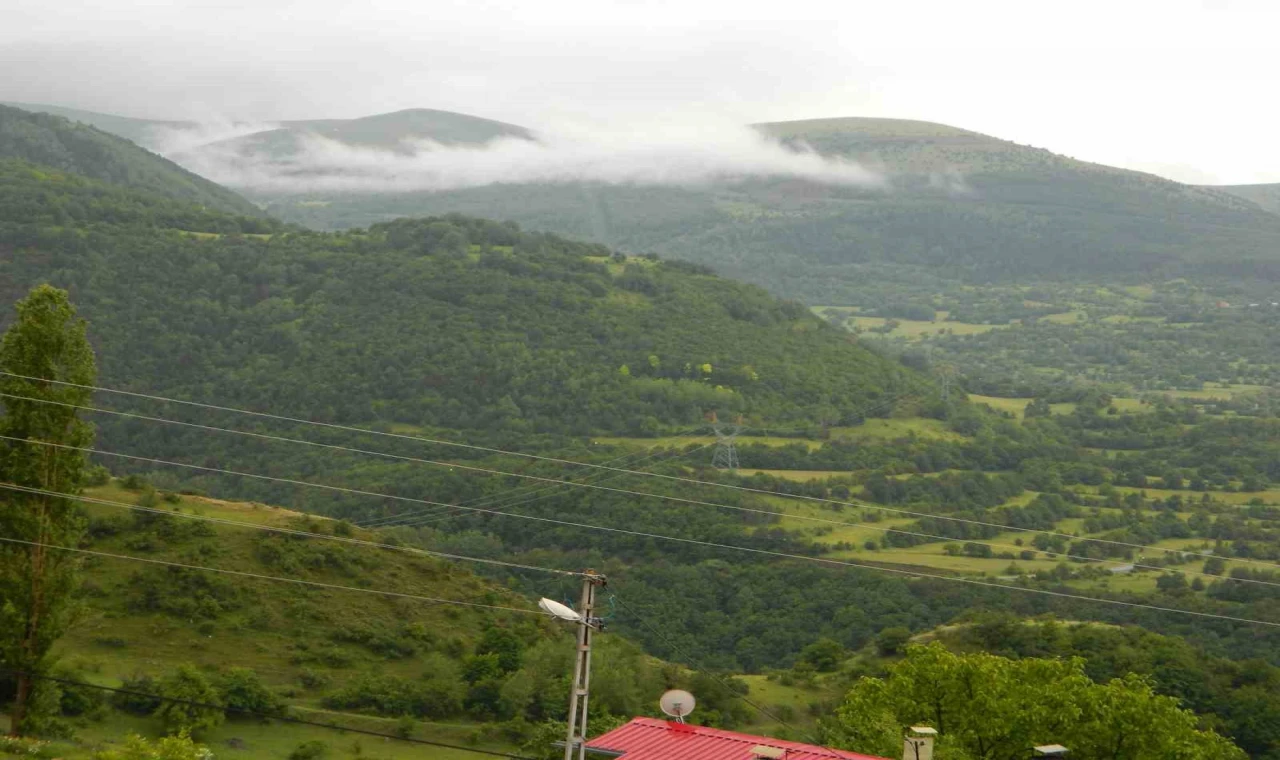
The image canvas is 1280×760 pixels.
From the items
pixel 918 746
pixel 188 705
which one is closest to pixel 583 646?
pixel 918 746

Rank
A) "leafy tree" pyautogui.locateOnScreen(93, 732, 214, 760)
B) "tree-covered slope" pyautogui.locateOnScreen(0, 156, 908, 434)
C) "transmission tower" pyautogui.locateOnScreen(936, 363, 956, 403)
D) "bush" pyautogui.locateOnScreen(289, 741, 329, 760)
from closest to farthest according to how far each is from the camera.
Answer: "leafy tree" pyautogui.locateOnScreen(93, 732, 214, 760) < "bush" pyautogui.locateOnScreen(289, 741, 329, 760) < "tree-covered slope" pyautogui.locateOnScreen(0, 156, 908, 434) < "transmission tower" pyautogui.locateOnScreen(936, 363, 956, 403)

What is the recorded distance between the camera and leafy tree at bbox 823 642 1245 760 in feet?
112

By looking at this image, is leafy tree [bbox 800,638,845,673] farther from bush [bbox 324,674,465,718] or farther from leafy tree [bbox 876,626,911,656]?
bush [bbox 324,674,465,718]

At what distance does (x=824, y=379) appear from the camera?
402ft

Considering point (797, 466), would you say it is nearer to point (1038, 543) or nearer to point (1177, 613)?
point (1038, 543)

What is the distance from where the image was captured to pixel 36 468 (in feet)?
107

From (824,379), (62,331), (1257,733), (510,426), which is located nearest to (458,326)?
(510,426)

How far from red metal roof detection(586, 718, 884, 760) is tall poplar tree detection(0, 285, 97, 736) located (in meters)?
13.1

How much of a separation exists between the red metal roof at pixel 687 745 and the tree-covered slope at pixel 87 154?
476 feet

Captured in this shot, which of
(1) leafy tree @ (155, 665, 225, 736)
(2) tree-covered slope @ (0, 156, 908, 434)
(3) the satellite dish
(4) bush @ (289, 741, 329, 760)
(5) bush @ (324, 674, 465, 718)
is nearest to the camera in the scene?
(3) the satellite dish

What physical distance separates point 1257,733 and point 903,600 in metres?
26.4

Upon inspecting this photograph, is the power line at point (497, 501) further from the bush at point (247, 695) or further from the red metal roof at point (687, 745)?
the red metal roof at point (687, 745)

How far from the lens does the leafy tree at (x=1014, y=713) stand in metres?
34.2

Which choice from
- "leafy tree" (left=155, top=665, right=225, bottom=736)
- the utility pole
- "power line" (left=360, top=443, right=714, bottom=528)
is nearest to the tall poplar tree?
"leafy tree" (left=155, top=665, right=225, bottom=736)
